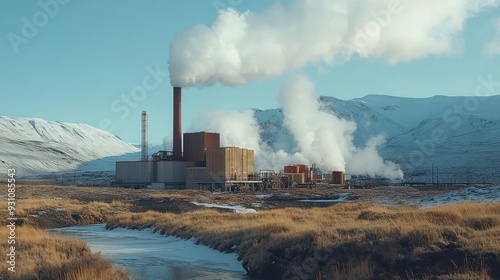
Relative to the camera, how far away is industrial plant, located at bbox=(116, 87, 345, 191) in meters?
77.7

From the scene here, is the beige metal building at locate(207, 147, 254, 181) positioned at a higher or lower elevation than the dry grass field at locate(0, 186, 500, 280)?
higher

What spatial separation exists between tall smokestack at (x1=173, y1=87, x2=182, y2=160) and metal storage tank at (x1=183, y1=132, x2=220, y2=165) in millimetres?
2109

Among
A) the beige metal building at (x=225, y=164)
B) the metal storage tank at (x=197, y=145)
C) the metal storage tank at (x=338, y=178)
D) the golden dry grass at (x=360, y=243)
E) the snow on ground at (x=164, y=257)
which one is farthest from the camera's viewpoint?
the metal storage tank at (x=338, y=178)

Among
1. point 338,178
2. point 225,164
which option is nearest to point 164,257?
point 225,164

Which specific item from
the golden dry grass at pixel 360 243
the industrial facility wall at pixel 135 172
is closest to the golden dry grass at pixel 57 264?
the golden dry grass at pixel 360 243

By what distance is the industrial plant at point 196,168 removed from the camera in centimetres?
7769

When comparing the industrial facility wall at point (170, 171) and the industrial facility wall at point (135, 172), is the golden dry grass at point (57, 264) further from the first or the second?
the industrial facility wall at point (135, 172)

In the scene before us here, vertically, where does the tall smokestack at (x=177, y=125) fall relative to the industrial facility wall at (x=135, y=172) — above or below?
above

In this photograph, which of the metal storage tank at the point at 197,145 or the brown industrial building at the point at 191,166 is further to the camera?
the metal storage tank at the point at 197,145

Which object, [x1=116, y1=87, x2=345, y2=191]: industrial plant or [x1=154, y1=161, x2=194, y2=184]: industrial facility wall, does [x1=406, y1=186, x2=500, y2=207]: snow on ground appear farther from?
[x1=154, y1=161, x2=194, y2=184]: industrial facility wall

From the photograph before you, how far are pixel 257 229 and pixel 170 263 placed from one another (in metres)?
3.86

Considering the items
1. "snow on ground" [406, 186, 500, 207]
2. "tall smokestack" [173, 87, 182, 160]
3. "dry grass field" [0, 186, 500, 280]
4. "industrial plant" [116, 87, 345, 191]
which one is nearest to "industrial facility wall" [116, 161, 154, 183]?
"industrial plant" [116, 87, 345, 191]

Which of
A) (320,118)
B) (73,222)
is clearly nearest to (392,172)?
(320,118)

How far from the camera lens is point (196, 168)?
3137 inches
